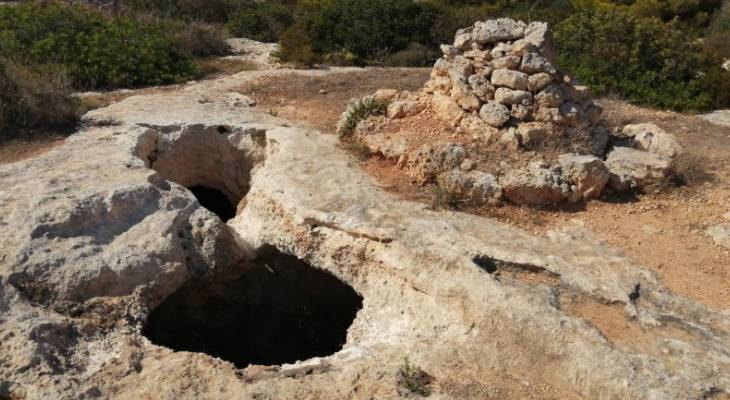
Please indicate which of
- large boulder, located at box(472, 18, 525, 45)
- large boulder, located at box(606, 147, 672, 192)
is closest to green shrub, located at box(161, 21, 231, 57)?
large boulder, located at box(472, 18, 525, 45)

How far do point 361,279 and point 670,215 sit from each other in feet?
12.1

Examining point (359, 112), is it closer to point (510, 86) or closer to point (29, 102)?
point (510, 86)

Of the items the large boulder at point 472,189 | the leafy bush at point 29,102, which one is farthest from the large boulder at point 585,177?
the leafy bush at point 29,102

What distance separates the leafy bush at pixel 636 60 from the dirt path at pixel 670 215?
5.47 ft

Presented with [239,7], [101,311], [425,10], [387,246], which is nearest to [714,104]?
[425,10]

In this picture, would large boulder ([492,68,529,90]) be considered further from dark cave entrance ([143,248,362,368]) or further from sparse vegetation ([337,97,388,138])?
dark cave entrance ([143,248,362,368])

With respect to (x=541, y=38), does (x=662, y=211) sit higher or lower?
lower

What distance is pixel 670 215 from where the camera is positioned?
22.7 ft

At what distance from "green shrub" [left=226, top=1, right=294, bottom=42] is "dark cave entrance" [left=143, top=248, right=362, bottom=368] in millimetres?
12520

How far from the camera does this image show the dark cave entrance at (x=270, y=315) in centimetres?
671

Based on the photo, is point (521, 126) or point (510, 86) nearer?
point (521, 126)

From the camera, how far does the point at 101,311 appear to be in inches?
207

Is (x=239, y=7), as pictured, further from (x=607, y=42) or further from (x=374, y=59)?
(x=607, y=42)

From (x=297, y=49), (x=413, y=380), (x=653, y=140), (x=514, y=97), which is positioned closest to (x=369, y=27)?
(x=297, y=49)
